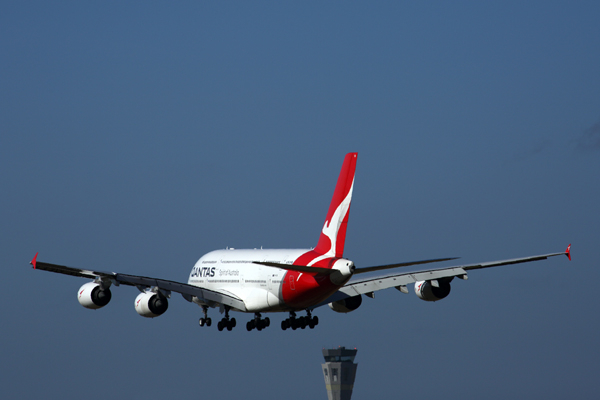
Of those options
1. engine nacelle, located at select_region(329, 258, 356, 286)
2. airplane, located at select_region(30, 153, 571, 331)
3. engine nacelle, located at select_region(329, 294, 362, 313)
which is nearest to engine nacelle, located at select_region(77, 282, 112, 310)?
airplane, located at select_region(30, 153, 571, 331)

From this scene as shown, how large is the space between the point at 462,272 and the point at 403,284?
12.8ft

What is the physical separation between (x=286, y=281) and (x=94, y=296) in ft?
37.7

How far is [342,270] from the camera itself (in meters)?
50.5

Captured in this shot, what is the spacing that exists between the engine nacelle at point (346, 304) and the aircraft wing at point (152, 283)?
7236mm

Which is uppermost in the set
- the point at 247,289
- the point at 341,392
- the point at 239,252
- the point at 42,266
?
the point at 341,392

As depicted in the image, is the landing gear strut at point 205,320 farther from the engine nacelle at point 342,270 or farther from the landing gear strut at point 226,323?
the engine nacelle at point 342,270

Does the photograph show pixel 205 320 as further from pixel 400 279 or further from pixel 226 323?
pixel 400 279

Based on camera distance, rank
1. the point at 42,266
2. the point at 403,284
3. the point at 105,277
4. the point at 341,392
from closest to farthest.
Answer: the point at 42,266 → the point at 105,277 → the point at 403,284 → the point at 341,392

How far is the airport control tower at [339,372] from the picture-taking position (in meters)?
171

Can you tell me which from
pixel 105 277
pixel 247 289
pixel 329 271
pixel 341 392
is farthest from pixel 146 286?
pixel 341 392

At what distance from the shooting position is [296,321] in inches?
2330

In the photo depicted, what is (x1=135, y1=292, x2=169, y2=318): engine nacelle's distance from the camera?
56.6m

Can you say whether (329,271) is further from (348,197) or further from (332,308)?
(332,308)

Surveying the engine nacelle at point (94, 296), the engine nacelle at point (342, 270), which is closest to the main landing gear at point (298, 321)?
the engine nacelle at point (342, 270)
